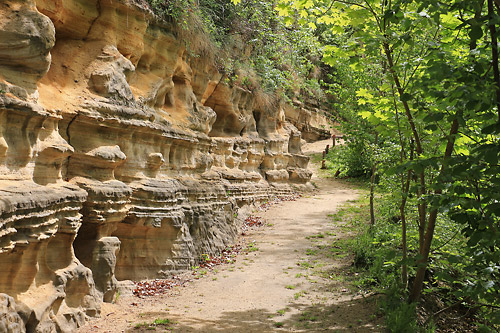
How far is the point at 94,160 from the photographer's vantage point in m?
8.07

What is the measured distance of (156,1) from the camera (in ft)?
35.8

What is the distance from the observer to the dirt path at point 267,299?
7301 millimetres

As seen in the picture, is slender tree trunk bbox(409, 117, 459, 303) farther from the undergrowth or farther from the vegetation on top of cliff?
the vegetation on top of cliff

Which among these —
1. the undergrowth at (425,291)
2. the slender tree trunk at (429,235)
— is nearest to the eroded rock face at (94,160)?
the undergrowth at (425,291)

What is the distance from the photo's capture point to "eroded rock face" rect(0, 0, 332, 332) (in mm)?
5934

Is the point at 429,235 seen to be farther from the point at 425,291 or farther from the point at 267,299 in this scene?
the point at 267,299

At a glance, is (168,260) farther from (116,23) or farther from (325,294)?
(116,23)

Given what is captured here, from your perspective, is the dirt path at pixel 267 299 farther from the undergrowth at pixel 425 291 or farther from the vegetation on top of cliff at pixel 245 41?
the vegetation on top of cliff at pixel 245 41

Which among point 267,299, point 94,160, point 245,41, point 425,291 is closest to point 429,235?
point 425,291

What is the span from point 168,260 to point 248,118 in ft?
33.2

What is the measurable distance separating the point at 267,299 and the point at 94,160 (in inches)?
180

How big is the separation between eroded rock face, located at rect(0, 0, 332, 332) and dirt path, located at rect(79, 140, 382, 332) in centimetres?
80

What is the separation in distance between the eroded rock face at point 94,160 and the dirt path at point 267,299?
2.63 ft

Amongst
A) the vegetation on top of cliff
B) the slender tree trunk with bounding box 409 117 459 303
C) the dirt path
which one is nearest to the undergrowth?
the slender tree trunk with bounding box 409 117 459 303
